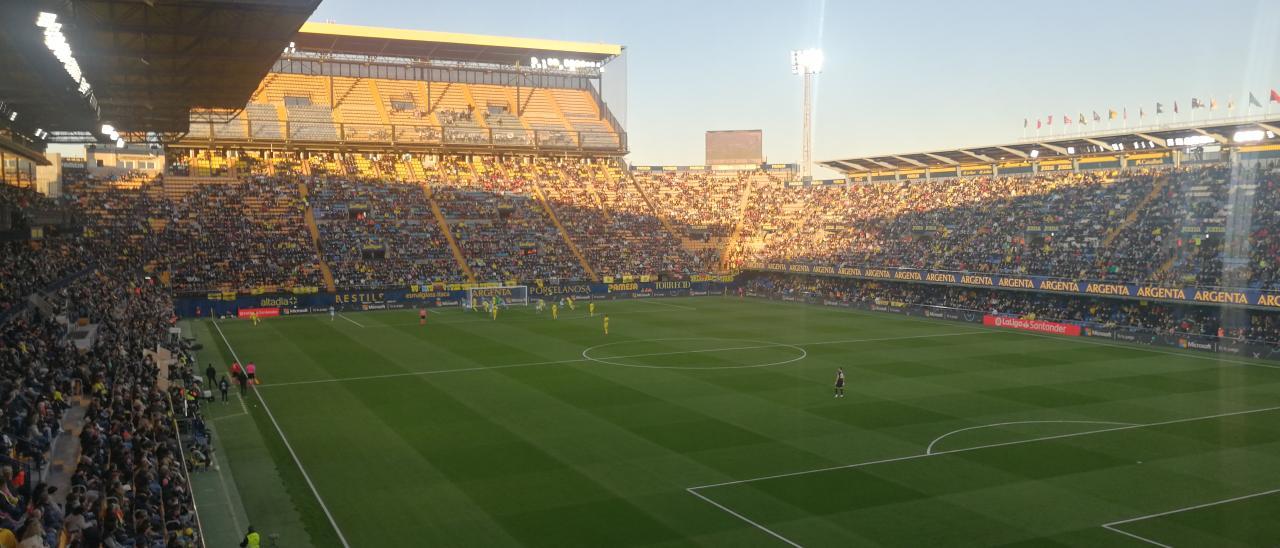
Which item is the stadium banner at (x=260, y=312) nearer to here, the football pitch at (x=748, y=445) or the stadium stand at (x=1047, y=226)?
the football pitch at (x=748, y=445)

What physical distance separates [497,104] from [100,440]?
79736 mm

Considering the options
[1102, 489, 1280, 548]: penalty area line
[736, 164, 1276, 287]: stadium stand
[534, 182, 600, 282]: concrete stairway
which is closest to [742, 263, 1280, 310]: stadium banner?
[736, 164, 1276, 287]: stadium stand

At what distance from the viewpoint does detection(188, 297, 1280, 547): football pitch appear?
18750 millimetres

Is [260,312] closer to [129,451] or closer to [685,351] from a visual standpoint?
[685,351]

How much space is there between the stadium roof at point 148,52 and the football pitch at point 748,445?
10622mm

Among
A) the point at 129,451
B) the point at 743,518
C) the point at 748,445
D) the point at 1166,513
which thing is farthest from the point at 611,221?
the point at 129,451

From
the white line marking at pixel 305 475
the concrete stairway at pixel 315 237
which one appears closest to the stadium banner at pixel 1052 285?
the concrete stairway at pixel 315 237

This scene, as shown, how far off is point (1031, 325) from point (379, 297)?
41060 mm

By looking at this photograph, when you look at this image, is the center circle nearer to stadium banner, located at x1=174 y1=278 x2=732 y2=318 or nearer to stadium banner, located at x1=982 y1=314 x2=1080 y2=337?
stadium banner, located at x1=982 y1=314 x2=1080 y2=337

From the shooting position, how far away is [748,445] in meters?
24.8

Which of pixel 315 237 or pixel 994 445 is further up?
pixel 315 237

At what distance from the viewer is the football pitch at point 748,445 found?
18.8 m

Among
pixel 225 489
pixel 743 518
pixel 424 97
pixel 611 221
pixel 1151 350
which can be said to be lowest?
pixel 225 489

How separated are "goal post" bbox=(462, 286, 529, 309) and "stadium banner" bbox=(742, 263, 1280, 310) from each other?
20.8m
